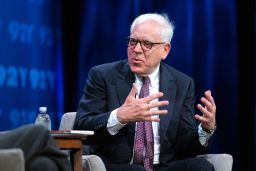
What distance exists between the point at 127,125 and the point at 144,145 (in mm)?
128

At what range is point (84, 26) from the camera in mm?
4570

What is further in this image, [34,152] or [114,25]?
[114,25]

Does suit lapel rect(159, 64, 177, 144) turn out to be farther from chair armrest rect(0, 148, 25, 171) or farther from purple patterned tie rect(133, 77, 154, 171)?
chair armrest rect(0, 148, 25, 171)

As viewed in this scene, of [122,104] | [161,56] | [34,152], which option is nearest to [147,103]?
[122,104]

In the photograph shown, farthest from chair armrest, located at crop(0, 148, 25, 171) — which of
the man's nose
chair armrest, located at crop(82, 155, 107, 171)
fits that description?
the man's nose

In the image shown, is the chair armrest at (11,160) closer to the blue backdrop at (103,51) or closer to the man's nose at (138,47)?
the man's nose at (138,47)

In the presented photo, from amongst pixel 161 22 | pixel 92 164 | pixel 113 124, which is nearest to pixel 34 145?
pixel 92 164

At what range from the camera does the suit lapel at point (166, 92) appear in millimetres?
3064

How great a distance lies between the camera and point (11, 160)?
1.92m

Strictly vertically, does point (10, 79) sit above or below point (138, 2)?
below

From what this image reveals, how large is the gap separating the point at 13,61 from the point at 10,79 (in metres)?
0.14

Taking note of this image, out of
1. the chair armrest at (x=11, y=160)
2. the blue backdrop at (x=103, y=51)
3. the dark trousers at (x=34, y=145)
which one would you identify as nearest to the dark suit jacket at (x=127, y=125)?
the dark trousers at (x=34, y=145)

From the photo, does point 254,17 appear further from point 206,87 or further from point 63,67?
point 63,67

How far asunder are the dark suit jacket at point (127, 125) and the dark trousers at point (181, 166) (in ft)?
0.14
